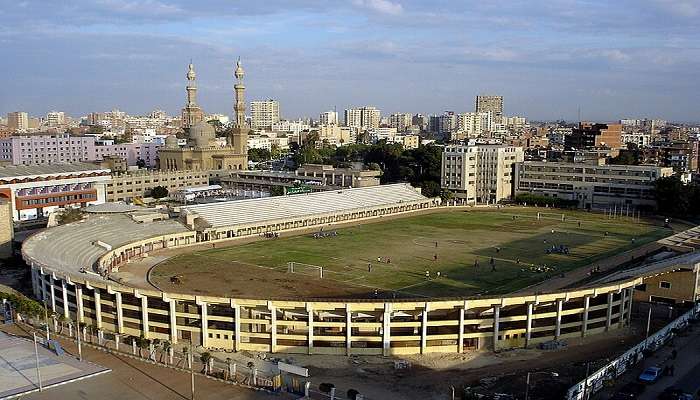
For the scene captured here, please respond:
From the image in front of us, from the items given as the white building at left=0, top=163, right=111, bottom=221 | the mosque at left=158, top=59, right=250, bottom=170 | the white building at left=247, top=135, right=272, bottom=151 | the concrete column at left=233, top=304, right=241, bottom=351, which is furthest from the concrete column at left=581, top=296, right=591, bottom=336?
the white building at left=247, top=135, right=272, bottom=151

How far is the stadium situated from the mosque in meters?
33.2

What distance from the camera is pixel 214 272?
43719mm

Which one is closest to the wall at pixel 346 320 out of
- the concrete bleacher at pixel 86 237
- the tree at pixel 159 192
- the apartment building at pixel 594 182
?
the concrete bleacher at pixel 86 237

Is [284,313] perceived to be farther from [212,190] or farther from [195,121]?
[195,121]

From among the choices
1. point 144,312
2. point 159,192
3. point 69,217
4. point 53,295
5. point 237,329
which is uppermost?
point 69,217

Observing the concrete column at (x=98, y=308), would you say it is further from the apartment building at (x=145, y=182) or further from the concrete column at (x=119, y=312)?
the apartment building at (x=145, y=182)

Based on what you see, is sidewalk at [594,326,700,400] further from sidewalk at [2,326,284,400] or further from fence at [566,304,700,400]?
sidewalk at [2,326,284,400]

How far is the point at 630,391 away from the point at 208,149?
85612 mm

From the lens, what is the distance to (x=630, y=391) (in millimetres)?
22984

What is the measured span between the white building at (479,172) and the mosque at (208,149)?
35156 millimetres

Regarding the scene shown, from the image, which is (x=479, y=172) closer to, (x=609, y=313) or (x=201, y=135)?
(x=201, y=135)

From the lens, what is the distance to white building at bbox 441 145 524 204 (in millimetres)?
87500

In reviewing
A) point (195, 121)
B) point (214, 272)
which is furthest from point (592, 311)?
point (195, 121)

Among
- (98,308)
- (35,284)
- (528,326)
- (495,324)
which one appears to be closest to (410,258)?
(528,326)
